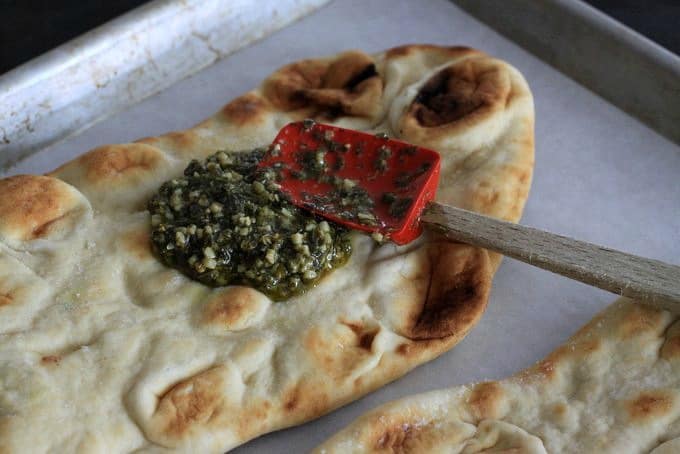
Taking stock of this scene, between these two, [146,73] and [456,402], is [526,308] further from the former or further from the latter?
[146,73]

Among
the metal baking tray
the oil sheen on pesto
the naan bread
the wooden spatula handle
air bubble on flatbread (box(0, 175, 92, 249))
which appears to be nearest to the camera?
the naan bread

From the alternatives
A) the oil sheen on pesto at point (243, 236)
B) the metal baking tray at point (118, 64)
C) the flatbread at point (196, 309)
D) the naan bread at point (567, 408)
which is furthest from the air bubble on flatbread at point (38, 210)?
the naan bread at point (567, 408)

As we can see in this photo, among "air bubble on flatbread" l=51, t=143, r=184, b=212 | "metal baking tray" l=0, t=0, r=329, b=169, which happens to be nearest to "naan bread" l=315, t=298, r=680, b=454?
"air bubble on flatbread" l=51, t=143, r=184, b=212

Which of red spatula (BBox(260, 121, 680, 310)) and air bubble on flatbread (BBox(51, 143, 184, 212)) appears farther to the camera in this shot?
air bubble on flatbread (BBox(51, 143, 184, 212))

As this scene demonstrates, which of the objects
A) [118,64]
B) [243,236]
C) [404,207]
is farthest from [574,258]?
[118,64]

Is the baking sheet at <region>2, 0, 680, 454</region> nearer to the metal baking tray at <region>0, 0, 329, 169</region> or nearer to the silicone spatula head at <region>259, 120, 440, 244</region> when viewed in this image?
the metal baking tray at <region>0, 0, 329, 169</region>
